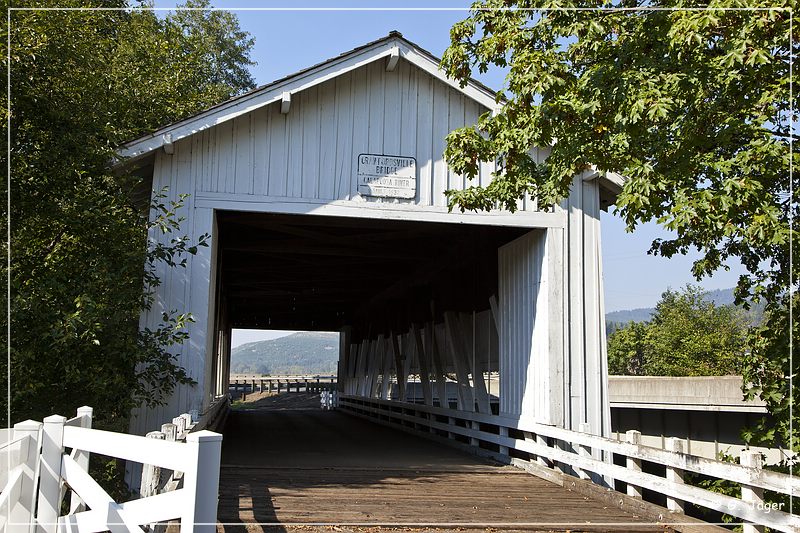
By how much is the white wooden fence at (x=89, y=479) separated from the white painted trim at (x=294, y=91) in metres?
5.12

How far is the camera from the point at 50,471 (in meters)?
5.02

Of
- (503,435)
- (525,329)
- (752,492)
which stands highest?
(525,329)

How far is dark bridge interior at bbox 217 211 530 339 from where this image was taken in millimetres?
13133

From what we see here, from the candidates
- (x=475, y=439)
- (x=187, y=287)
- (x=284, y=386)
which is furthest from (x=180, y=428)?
(x=284, y=386)

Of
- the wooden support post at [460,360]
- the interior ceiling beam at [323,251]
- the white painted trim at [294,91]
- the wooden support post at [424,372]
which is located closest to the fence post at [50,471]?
the white painted trim at [294,91]

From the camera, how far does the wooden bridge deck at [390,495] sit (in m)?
6.87

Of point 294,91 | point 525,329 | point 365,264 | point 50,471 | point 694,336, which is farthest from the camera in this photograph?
point 694,336

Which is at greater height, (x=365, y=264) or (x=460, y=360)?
(x=365, y=264)

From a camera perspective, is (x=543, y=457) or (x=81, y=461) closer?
(x=81, y=461)

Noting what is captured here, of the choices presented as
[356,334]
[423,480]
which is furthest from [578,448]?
[356,334]

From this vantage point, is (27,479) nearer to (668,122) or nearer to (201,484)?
(201,484)

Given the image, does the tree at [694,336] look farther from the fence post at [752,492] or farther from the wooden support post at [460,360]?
the fence post at [752,492]

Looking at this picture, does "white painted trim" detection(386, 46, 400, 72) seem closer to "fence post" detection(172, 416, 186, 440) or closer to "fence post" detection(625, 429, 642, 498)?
"fence post" detection(625, 429, 642, 498)

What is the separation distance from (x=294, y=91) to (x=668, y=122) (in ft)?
16.8
